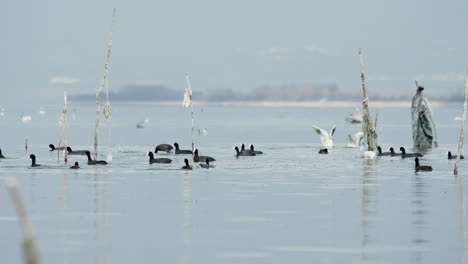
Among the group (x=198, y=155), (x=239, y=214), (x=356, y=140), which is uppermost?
(x=356, y=140)

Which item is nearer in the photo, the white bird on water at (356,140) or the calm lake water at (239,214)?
the calm lake water at (239,214)

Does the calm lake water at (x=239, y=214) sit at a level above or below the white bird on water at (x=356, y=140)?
below

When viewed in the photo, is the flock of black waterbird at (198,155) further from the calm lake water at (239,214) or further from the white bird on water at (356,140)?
the white bird on water at (356,140)

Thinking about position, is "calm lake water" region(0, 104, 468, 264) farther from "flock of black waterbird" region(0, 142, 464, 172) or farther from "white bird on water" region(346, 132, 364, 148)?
"white bird on water" region(346, 132, 364, 148)

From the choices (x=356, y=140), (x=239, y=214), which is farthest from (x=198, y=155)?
(x=239, y=214)

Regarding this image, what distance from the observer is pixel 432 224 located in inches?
1139

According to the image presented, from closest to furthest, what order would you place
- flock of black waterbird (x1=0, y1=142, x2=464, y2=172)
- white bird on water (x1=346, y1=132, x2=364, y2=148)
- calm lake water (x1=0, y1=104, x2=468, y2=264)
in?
calm lake water (x1=0, y1=104, x2=468, y2=264) → flock of black waterbird (x1=0, y1=142, x2=464, y2=172) → white bird on water (x1=346, y1=132, x2=364, y2=148)

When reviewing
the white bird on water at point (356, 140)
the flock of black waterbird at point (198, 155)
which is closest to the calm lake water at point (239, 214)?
the flock of black waterbird at point (198, 155)

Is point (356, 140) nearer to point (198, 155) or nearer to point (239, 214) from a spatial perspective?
point (198, 155)

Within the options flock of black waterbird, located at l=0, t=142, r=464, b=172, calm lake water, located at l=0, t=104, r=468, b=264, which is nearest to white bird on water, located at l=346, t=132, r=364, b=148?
flock of black waterbird, located at l=0, t=142, r=464, b=172

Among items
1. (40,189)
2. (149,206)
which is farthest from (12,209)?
(40,189)

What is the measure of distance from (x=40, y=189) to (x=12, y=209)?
7177mm

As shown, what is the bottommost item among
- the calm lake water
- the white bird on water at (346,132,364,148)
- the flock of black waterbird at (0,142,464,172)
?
the calm lake water

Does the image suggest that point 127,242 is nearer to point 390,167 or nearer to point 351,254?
point 351,254
